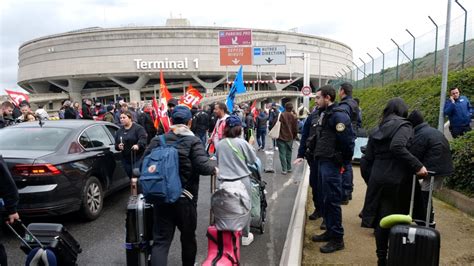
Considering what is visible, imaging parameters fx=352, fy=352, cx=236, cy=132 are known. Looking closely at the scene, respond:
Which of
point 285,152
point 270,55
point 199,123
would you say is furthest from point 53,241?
point 270,55

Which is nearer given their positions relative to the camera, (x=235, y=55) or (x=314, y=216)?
(x=314, y=216)

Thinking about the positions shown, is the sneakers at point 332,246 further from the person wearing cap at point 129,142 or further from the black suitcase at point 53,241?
the person wearing cap at point 129,142

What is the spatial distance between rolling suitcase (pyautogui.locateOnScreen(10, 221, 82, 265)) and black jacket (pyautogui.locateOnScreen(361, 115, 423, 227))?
2939mm

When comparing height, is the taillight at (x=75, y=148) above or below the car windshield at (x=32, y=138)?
below

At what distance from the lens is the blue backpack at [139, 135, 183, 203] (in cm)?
305

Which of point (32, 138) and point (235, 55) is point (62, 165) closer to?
point (32, 138)

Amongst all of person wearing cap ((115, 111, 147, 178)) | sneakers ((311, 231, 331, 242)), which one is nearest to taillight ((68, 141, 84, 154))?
person wearing cap ((115, 111, 147, 178))

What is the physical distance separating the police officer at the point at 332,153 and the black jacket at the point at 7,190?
3061 mm

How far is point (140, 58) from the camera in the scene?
2451 inches

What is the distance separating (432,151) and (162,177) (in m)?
2.75

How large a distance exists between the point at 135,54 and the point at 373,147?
6320cm

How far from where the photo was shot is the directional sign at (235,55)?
27516mm

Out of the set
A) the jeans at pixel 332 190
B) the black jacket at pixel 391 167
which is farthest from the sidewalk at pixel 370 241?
the black jacket at pixel 391 167

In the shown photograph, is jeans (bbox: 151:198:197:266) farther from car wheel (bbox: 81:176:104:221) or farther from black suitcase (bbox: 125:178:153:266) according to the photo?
car wheel (bbox: 81:176:104:221)
